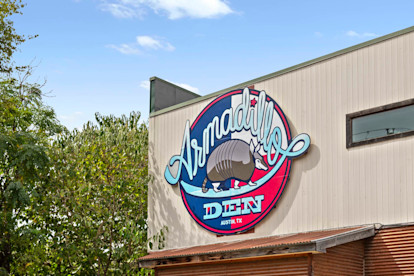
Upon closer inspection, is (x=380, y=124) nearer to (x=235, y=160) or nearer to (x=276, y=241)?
(x=276, y=241)

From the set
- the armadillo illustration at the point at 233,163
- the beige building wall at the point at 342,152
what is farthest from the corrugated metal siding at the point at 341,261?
the armadillo illustration at the point at 233,163

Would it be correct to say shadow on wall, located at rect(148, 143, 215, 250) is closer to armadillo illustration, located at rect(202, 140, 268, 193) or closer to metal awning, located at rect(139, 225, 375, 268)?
armadillo illustration, located at rect(202, 140, 268, 193)

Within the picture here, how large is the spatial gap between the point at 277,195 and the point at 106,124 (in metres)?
20.5

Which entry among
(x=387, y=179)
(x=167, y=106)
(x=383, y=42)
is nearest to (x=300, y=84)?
(x=383, y=42)

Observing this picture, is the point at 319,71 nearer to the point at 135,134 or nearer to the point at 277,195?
the point at 277,195

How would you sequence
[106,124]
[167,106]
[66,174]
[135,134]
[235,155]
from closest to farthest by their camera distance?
[235,155], [167,106], [66,174], [135,134], [106,124]

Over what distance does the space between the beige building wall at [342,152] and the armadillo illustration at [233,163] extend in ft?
4.15

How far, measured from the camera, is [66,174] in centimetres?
2142

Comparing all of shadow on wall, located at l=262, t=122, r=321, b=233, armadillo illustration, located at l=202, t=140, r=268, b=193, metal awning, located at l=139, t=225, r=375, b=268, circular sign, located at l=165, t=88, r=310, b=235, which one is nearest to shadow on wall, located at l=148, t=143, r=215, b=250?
circular sign, located at l=165, t=88, r=310, b=235

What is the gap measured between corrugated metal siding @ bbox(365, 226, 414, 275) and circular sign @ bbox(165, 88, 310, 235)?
110 inches

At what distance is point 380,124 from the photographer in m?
13.0

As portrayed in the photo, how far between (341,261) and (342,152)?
253 cm

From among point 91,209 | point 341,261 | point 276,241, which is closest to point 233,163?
point 276,241

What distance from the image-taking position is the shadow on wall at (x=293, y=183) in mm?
14117
